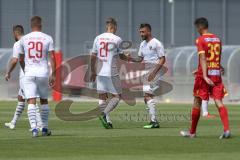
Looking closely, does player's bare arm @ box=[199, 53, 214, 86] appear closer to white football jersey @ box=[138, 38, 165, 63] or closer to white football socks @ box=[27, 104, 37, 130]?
white football socks @ box=[27, 104, 37, 130]

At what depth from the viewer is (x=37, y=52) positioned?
17.7 metres

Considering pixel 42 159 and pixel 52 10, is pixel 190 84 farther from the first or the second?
pixel 42 159

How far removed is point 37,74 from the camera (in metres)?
17.6

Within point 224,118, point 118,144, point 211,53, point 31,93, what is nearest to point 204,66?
point 211,53

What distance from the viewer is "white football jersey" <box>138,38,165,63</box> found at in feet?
70.2

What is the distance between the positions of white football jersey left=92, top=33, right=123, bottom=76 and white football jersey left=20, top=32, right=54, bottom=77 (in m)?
2.97

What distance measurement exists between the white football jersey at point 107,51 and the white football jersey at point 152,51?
94cm

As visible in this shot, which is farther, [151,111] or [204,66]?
[151,111]

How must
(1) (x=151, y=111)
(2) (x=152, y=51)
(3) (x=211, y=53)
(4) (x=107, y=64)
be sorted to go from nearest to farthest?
(3) (x=211, y=53) → (4) (x=107, y=64) → (1) (x=151, y=111) → (2) (x=152, y=51)

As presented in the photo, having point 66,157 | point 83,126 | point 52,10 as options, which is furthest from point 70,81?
point 66,157

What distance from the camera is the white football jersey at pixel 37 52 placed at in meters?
17.7

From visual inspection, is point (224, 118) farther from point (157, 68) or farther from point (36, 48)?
point (157, 68)

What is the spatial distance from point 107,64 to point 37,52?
3323 millimetres

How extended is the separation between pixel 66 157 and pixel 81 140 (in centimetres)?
331
